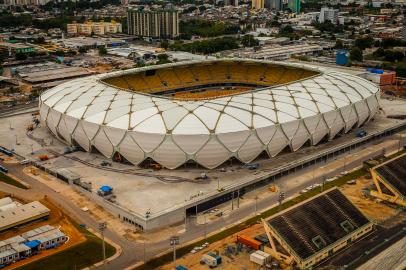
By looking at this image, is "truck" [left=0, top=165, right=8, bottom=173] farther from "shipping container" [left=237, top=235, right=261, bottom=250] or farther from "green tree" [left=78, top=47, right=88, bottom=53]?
"green tree" [left=78, top=47, right=88, bottom=53]

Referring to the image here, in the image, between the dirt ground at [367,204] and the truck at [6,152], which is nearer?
the dirt ground at [367,204]

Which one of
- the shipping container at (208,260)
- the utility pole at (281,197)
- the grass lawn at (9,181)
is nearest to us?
the shipping container at (208,260)

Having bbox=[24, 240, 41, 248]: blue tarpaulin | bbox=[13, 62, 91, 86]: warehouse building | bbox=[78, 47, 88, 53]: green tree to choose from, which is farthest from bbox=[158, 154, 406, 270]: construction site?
bbox=[78, 47, 88, 53]: green tree

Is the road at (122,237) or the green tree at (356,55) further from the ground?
the green tree at (356,55)

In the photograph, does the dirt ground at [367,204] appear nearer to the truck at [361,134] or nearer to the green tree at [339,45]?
the truck at [361,134]

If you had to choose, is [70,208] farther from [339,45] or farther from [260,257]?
[339,45]

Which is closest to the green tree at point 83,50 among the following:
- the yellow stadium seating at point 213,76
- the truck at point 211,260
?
the yellow stadium seating at point 213,76

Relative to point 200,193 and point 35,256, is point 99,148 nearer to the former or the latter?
point 200,193
